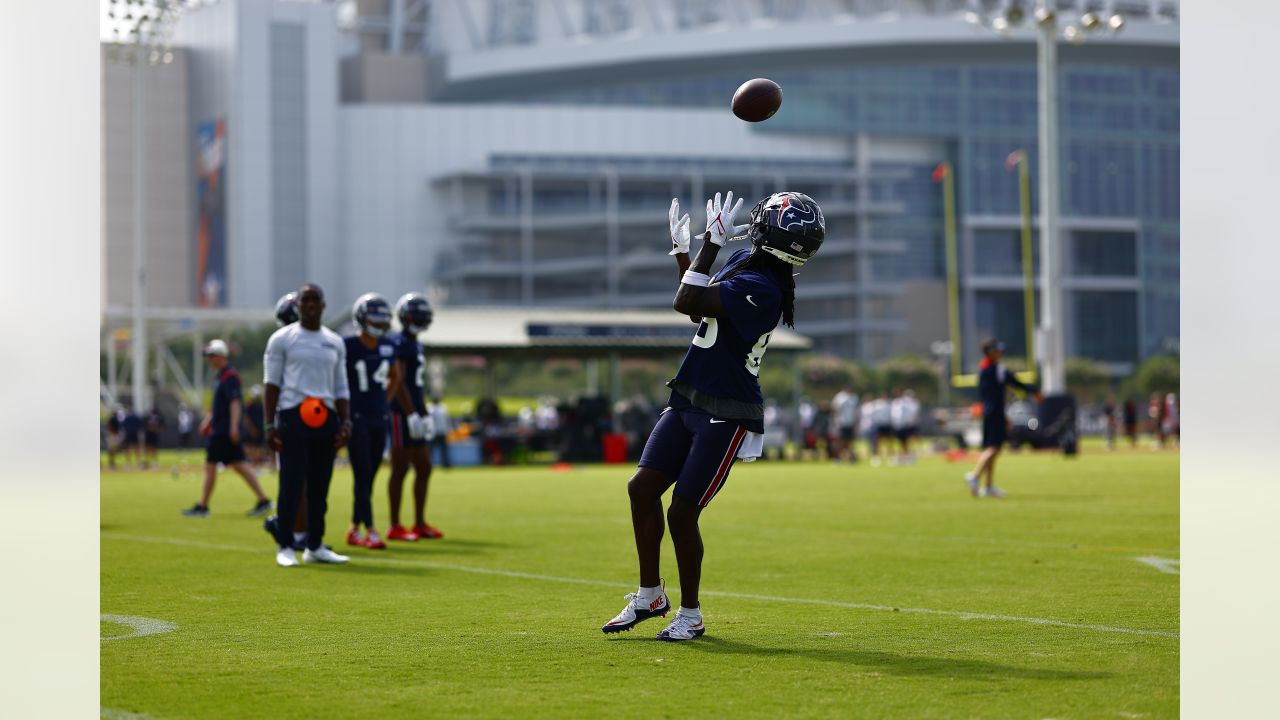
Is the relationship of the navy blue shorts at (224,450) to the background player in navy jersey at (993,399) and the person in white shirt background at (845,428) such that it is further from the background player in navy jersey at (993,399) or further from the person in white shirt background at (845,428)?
the person in white shirt background at (845,428)

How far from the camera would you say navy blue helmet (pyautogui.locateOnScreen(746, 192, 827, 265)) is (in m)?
8.17

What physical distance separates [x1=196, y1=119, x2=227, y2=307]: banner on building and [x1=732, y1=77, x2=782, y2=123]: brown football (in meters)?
95.2

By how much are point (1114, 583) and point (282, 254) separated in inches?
3766

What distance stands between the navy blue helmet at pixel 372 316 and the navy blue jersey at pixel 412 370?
15.0 inches

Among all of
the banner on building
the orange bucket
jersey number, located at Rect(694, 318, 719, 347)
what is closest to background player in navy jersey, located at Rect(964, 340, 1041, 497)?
the orange bucket

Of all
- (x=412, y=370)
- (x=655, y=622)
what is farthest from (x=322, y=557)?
(x=655, y=622)

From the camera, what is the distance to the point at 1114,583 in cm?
1053

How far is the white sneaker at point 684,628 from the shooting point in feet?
26.2

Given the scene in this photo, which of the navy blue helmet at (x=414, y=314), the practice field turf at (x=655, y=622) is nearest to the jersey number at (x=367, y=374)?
the navy blue helmet at (x=414, y=314)
